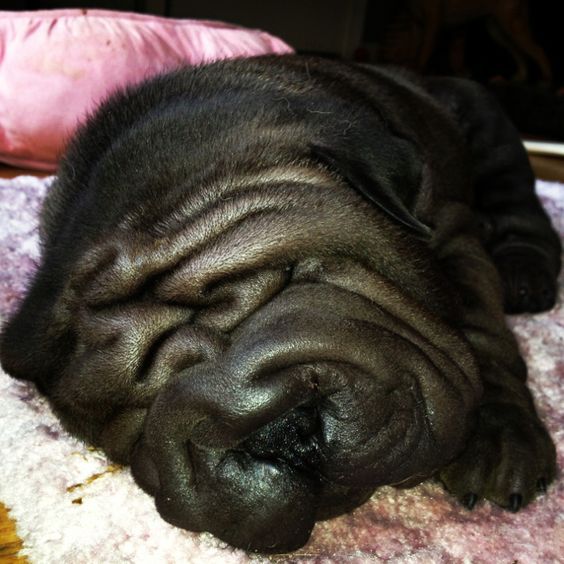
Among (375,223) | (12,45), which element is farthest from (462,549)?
(12,45)

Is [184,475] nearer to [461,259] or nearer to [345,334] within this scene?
[345,334]

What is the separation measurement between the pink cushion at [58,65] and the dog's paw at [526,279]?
123 centimetres

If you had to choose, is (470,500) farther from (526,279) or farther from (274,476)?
(526,279)

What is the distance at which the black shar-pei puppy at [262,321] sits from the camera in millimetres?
896

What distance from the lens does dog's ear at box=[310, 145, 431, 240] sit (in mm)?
1079

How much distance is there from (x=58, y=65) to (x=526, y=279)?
179 centimetres

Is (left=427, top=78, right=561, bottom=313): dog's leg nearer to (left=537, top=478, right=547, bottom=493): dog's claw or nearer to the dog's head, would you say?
(left=537, top=478, right=547, bottom=493): dog's claw

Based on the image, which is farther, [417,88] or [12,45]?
[12,45]

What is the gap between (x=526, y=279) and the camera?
77.5 inches

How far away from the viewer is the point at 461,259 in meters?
1.48

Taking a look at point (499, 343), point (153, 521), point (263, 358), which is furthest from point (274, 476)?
point (499, 343)

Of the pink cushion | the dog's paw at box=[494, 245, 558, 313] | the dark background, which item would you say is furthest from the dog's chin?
the dark background

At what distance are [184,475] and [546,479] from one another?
627mm

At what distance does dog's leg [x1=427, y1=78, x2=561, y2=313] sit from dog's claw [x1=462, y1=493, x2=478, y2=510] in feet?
3.26
